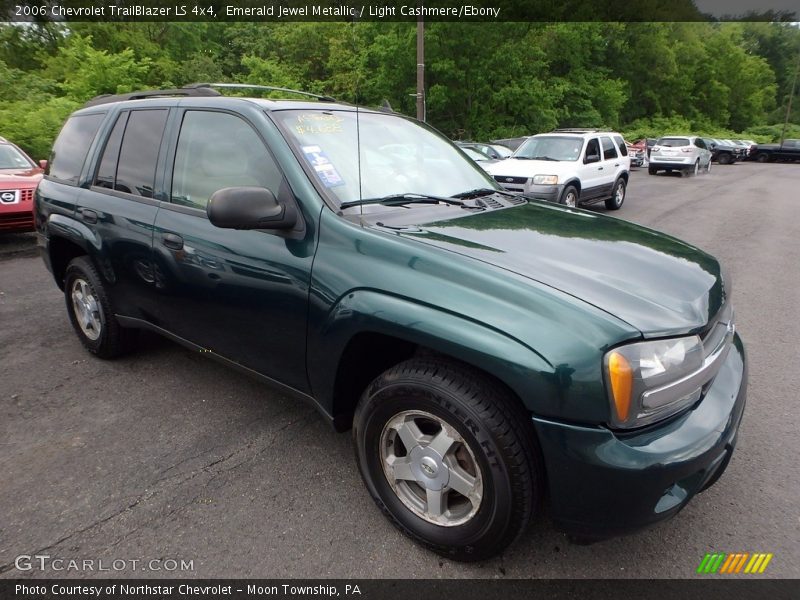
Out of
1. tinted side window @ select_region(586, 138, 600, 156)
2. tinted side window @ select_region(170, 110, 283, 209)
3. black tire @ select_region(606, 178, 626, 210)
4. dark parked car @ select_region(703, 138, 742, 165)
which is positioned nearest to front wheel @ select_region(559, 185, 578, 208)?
tinted side window @ select_region(586, 138, 600, 156)

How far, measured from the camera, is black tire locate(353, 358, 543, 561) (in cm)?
191

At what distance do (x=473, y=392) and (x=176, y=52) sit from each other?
113 feet

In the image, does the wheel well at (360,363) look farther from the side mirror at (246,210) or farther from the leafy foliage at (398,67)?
the leafy foliage at (398,67)

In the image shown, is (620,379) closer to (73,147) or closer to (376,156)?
(376,156)

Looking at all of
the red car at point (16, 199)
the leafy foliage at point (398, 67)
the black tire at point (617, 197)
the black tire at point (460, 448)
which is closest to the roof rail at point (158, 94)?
the black tire at point (460, 448)

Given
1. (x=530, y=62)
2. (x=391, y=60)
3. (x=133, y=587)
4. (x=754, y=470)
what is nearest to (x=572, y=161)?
(x=754, y=470)

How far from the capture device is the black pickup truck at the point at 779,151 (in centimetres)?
3453

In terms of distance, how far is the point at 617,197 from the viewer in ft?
41.4

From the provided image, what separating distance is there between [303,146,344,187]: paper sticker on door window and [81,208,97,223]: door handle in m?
1.77

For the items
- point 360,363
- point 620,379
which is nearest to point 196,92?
point 360,363

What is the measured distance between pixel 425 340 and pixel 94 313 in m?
2.91

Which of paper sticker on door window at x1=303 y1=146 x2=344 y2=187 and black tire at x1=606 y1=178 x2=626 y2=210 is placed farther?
black tire at x1=606 y1=178 x2=626 y2=210

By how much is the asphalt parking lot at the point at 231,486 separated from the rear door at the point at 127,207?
69cm

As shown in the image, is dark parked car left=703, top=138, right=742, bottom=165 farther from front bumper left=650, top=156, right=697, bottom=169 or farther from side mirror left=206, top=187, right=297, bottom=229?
side mirror left=206, top=187, right=297, bottom=229
